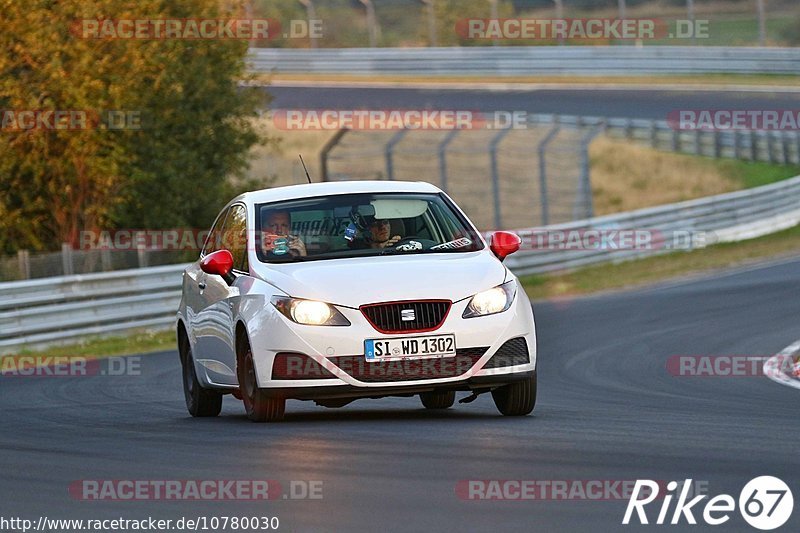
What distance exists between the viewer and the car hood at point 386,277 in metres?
10.1

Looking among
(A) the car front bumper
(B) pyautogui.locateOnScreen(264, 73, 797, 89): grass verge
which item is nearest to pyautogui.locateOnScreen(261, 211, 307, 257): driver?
(A) the car front bumper

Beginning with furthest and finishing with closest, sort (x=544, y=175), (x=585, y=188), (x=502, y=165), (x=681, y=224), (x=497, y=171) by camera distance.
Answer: (x=502, y=165) → (x=497, y=171) → (x=585, y=188) → (x=681, y=224) → (x=544, y=175)

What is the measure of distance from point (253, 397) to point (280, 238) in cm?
111

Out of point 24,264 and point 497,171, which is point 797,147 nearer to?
point 497,171

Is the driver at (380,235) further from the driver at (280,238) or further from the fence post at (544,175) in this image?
the fence post at (544,175)

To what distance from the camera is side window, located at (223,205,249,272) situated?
1123 centimetres

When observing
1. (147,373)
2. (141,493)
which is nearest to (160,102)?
(147,373)

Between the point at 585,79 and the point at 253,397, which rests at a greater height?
the point at 253,397

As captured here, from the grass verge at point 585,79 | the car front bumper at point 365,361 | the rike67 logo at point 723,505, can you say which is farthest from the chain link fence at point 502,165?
the rike67 logo at point 723,505

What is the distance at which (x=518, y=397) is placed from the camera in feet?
34.7

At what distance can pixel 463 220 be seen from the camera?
11281 millimetres

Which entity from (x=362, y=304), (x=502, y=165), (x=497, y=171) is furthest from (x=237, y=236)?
(x=502, y=165)

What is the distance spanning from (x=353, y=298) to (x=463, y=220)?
1.53 m

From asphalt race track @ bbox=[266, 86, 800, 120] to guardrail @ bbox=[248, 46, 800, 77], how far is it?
1.46 meters
